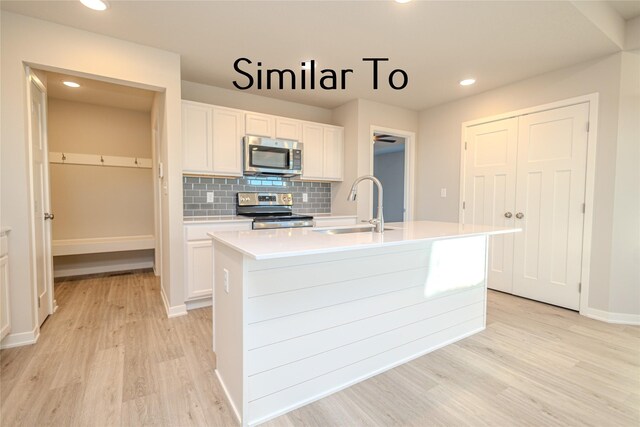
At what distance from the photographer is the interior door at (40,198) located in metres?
2.45

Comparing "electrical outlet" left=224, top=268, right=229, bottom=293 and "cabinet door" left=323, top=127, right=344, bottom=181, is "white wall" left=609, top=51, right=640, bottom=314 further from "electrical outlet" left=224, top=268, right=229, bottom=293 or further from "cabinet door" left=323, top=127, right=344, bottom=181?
"electrical outlet" left=224, top=268, right=229, bottom=293

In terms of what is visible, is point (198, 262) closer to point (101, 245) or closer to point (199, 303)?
point (199, 303)

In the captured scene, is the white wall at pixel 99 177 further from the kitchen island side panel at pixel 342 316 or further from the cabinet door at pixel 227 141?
the kitchen island side panel at pixel 342 316

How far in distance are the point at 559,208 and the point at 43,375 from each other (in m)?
4.52

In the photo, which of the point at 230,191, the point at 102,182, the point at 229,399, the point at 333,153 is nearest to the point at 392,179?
A: the point at 333,153

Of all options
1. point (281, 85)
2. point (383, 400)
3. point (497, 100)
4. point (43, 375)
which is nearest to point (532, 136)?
point (497, 100)

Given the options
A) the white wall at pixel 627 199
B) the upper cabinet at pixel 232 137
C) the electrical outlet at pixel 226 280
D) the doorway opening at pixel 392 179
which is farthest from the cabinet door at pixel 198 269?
the doorway opening at pixel 392 179

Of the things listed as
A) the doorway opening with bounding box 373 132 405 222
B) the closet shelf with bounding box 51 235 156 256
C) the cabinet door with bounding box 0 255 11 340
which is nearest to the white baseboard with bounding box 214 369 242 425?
the cabinet door with bounding box 0 255 11 340

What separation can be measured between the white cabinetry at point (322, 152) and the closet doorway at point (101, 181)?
2.07 meters

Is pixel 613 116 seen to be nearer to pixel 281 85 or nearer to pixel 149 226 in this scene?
pixel 281 85

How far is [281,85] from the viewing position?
11.8 feet

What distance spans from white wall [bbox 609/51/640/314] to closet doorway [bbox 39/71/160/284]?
5050 millimetres

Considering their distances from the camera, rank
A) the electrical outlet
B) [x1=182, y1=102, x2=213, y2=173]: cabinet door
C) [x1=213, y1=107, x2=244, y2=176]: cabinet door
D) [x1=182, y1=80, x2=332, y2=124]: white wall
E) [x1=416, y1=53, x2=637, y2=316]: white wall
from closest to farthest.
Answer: the electrical outlet → [x1=416, y1=53, x2=637, y2=316]: white wall → [x1=182, y1=102, x2=213, y2=173]: cabinet door → [x1=213, y1=107, x2=244, y2=176]: cabinet door → [x1=182, y1=80, x2=332, y2=124]: white wall

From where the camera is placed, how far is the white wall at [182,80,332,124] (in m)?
3.57
